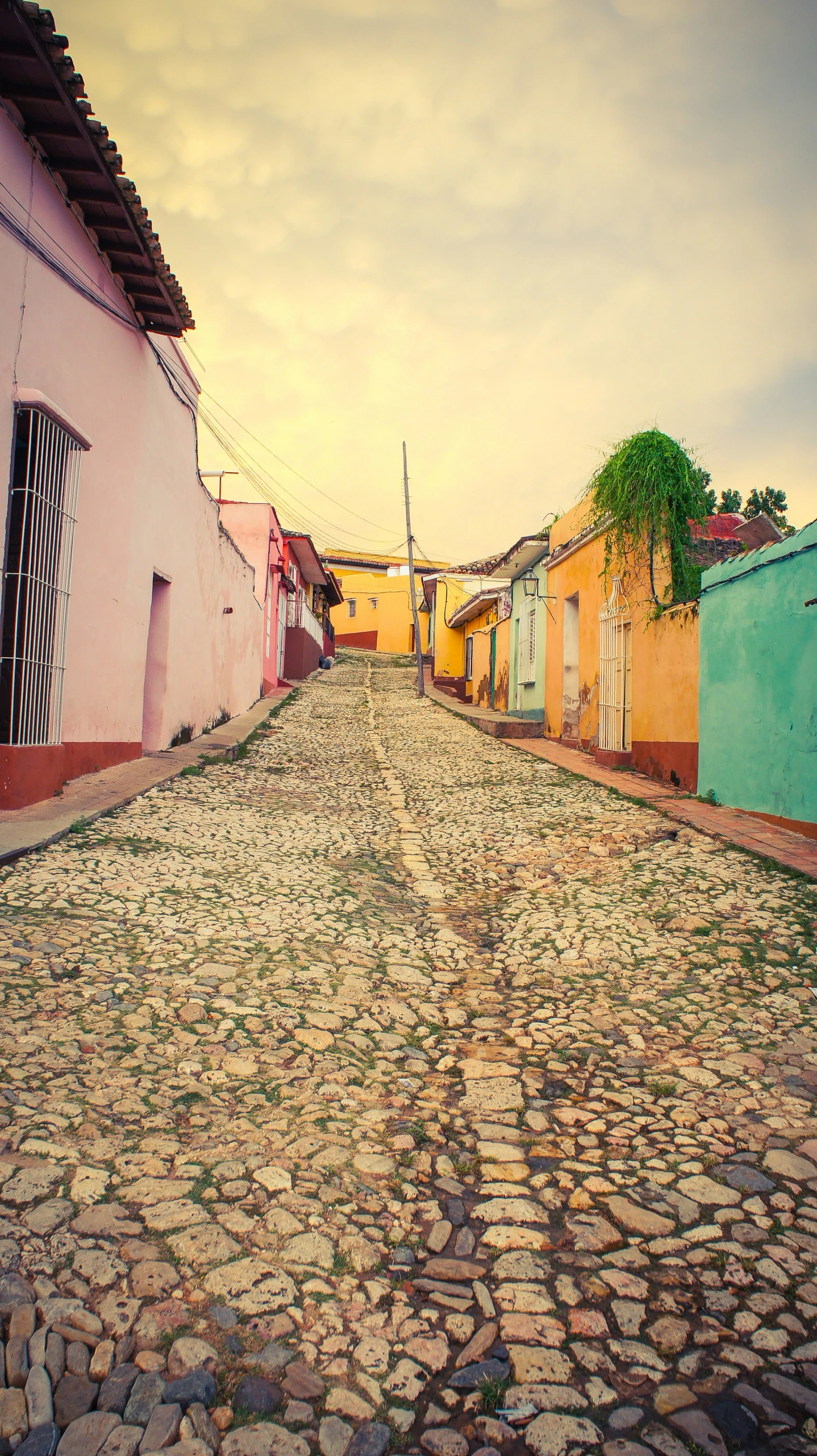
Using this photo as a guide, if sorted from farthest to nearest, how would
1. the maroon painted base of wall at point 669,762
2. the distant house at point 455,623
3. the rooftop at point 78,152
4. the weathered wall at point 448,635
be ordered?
the weathered wall at point 448,635
the distant house at point 455,623
the maroon painted base of wall at point 669,762
the rooftop at point 78,152

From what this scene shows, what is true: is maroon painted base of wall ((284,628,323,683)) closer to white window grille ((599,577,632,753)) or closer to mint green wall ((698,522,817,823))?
white window grille ((599,577,632,753))

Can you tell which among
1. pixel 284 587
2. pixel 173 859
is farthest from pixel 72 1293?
pixel 284 587

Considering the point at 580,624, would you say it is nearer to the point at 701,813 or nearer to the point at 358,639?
the point at 701,813

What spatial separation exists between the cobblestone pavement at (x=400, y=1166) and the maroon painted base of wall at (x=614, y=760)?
5.12 metres

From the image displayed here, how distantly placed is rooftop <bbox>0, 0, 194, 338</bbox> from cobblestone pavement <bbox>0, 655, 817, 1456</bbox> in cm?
477

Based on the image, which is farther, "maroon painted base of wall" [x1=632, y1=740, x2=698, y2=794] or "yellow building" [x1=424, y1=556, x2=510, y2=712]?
"yellow building" [x1=424, y1=556, x2=510, y2=712]

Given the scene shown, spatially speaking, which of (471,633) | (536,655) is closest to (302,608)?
(471,633)

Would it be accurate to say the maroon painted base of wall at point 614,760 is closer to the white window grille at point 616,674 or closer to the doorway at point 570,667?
the white window grille at point 616,674

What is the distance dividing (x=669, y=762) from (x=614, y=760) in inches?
49.5

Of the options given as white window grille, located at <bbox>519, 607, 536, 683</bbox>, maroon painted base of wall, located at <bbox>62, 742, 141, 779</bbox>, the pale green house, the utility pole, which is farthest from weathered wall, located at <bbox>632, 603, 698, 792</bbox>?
the utility pole

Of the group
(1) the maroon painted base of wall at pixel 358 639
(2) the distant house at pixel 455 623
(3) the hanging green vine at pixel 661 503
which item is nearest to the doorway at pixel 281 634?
(2) the distant house at pixel 455 623

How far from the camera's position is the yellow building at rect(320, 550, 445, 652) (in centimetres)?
4744

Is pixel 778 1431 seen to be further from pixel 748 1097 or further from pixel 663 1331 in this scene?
pixel 748 1097

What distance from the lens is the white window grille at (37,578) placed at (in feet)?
17.7
